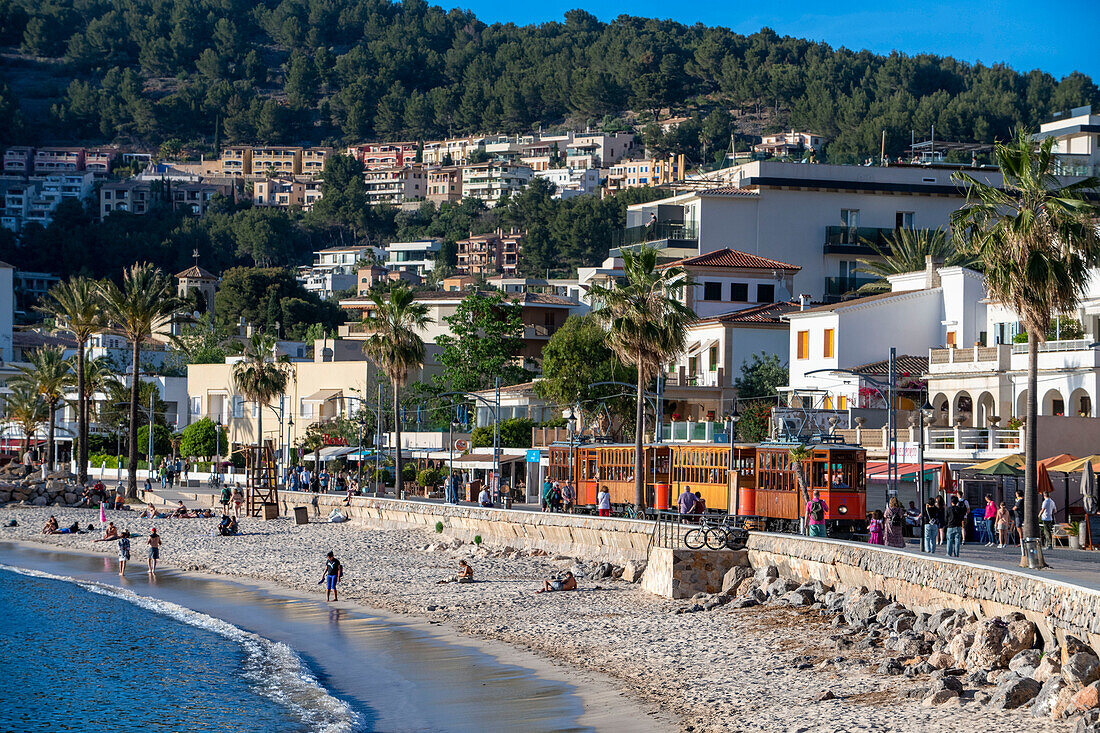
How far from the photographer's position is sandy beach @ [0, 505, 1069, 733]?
2000 cm

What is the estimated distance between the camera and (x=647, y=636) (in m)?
28.0

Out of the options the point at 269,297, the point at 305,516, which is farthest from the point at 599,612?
the point at 269,297

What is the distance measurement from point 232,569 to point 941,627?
31.2m

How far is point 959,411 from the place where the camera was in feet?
163

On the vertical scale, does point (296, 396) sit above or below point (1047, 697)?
above

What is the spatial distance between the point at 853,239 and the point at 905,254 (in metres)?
9.15

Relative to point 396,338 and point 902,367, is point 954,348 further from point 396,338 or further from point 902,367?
point 396,338

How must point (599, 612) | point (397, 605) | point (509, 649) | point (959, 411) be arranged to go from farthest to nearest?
point (959, 411) → point (397, 605) → point (599, 612) → point (509, 649)

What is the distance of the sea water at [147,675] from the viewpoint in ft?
78.0

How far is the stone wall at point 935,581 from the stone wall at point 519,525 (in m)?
7.61

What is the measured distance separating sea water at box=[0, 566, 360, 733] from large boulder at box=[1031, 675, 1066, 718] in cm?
1074

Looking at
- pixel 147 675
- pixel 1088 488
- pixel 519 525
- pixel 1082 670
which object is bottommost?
pixel 147 675

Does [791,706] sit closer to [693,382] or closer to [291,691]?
[291,691]

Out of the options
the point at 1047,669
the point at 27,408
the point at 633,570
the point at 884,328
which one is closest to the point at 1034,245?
the point at 1047,669
